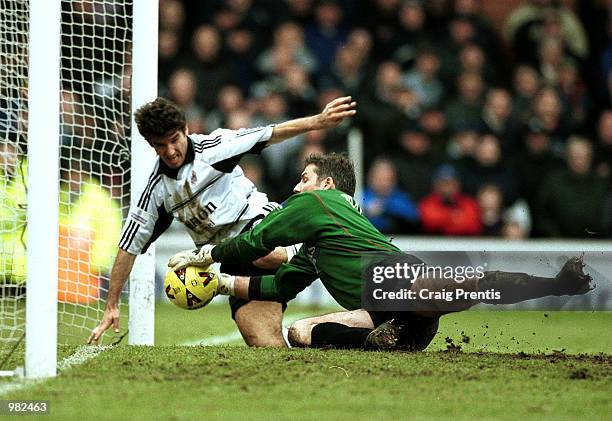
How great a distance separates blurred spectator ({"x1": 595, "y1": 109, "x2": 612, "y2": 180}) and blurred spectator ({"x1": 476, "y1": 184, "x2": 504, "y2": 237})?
1.27 meters

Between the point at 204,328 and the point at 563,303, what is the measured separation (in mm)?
3662

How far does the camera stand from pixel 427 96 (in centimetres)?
1293

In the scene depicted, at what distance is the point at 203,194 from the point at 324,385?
2.27 meters

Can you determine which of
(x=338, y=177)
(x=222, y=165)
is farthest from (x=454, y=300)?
(x=222, y=165)

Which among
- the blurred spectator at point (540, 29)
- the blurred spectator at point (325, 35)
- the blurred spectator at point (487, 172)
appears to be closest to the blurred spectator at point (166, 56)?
the blurred spectator at point (325, 35)

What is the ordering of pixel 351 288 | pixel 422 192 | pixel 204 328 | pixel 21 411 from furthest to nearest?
pixel 422 192 < pixel 204 328 < pixel 351 288 < pixel 21 411

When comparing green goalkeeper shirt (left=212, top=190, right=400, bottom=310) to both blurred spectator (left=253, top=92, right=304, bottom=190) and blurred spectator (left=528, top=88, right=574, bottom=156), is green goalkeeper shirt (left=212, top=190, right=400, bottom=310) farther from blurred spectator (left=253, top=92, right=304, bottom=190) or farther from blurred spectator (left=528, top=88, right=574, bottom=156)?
blurred spectator (left=528, top=88, right=574, bottom=156)

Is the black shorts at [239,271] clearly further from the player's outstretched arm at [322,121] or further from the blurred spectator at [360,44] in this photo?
the blurred spectator at [360,44]

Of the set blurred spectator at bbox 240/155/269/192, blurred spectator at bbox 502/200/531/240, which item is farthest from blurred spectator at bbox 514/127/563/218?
blurred spectator at bbox 240/155/269/192

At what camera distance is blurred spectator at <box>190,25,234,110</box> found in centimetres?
1252

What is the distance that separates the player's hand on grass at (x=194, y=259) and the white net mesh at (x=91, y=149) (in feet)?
3.91

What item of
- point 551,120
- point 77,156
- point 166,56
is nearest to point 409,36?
point 551,120

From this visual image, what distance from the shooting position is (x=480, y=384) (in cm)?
532

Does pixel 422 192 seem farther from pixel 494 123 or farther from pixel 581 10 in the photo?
pixel 581 10
